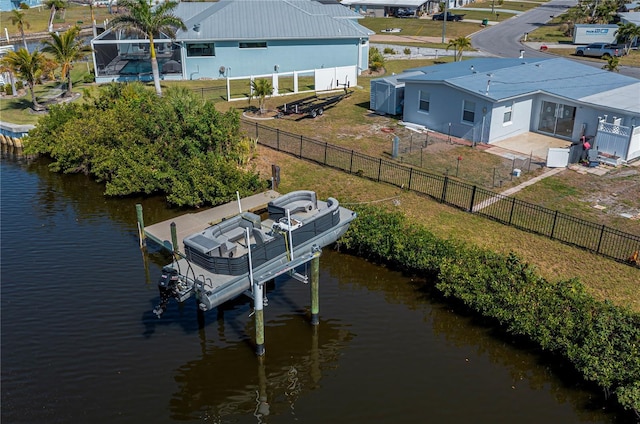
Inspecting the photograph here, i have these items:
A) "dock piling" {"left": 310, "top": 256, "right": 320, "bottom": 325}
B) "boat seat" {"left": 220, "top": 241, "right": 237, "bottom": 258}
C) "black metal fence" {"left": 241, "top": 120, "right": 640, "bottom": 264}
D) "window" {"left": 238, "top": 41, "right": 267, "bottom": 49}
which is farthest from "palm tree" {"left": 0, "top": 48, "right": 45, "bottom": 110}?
"dock piling" {"left": 310, "top": 256, "right": 320, "bottom": 325}

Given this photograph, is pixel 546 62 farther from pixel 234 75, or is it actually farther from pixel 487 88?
pixel 234 75

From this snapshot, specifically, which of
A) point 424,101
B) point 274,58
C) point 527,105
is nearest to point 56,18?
point 274,58

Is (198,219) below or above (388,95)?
below

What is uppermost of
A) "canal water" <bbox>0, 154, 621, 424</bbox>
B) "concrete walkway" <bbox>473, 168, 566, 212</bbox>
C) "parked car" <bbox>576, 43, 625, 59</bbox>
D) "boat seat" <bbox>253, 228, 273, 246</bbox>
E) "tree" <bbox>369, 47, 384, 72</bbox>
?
"parked car" <bbox>576, 43, 625, 59</bbox>

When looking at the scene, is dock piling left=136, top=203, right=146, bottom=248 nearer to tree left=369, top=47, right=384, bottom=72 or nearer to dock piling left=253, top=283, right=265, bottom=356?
dock piling left=253, top=283, right=265, bottom=356

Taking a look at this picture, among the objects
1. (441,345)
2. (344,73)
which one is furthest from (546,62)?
(441,345)

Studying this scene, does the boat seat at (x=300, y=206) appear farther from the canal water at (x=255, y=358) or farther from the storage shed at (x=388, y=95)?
the storage shed at (x=388, y=95)

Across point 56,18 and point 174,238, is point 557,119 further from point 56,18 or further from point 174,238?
point 56,18
